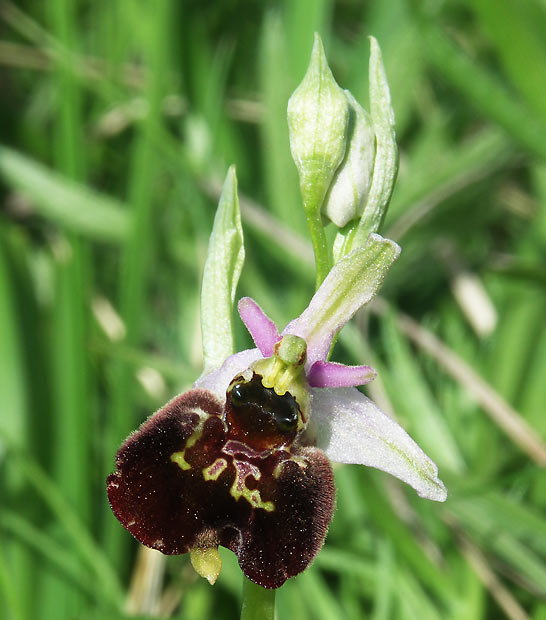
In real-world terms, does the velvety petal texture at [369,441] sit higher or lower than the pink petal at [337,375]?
lower

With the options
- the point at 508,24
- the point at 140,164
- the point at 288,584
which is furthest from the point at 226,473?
the point at 508,24

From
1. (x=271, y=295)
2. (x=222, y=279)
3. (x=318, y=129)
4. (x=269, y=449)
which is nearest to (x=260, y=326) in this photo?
(x=222, y=279)

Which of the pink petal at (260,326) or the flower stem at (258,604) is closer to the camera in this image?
the flower stem at (258,604)

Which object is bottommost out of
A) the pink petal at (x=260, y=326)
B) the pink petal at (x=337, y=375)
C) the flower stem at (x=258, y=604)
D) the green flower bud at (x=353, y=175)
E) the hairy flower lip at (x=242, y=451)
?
the flower stem at (x=258, y=604)

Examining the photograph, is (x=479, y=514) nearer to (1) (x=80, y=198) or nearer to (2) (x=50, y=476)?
(2) (x=50, y=476)

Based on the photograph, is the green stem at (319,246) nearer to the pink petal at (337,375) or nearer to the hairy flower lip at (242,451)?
the pink petal at (337,375)

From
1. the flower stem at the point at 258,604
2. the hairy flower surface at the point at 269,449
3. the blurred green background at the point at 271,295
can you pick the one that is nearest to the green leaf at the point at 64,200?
the blurred green background at the point at 271,295

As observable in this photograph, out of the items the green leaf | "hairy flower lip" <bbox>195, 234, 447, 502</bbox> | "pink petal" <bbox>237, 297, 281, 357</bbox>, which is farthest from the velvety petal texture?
the green leaf

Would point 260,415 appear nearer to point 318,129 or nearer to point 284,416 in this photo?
point 284,416
